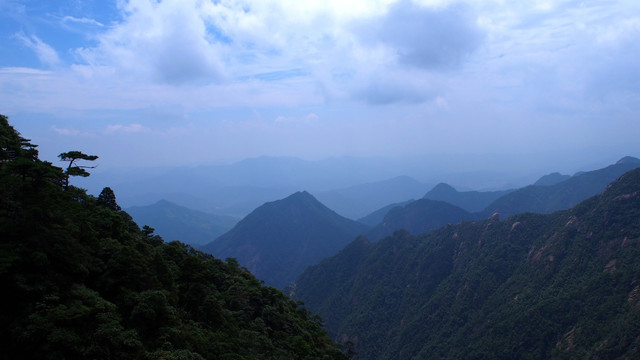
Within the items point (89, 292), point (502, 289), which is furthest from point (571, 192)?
point (89, 292)

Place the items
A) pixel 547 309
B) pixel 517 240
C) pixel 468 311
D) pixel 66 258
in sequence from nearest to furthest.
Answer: pixel 66 258 → pixel 547 309 → pixel 468 311 → pixel 517 240

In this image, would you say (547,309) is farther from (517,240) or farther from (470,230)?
(470,230)

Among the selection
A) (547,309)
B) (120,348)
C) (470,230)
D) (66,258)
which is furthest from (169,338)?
(470,230)

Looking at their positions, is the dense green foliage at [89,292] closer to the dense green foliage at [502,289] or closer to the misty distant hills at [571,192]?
the dense green foliage at [502,289]

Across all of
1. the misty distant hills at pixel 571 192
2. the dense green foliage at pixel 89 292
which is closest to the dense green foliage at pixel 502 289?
the dense green foliage at pixel 89 292

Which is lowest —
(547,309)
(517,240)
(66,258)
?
(547,309)
